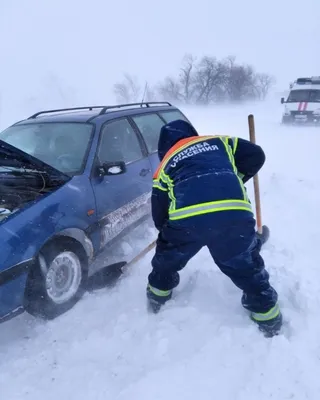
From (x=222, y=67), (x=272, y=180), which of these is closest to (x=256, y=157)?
(x=272, y=180)

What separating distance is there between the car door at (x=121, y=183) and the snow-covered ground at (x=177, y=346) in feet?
1.95

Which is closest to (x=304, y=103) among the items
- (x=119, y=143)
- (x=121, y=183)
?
(x=119, y=143)

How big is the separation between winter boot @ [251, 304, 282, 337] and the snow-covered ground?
65 millimetres

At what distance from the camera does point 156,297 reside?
2.71 metres

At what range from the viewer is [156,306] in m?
2.76

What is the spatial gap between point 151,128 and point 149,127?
51 millimetres

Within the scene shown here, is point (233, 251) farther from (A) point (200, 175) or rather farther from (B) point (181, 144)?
(B) point (181, 144)

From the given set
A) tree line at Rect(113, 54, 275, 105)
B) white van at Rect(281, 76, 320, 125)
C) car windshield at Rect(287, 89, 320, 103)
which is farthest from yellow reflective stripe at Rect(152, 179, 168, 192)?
tree line at Rect(113, 54, 275, 105)

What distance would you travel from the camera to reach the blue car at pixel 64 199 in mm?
2409

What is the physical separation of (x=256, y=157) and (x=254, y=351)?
55.5 inches

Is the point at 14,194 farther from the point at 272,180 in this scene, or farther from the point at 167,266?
the point at 272,180

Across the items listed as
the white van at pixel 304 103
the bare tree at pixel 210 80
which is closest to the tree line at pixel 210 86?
the bare tree at pixel 210 80

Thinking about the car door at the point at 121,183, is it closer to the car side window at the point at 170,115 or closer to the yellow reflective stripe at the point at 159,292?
the yellow reflective stripe at the point at 159,292

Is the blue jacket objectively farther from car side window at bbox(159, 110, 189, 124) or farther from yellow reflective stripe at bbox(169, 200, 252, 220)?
car side window at bbox(159, 110, 189, 124)
